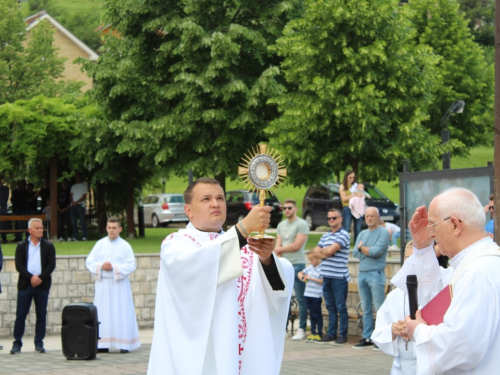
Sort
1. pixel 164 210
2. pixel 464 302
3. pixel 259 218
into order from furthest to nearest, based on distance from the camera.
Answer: pixel 164 210 → pixel 259 218 → pixel 464 302

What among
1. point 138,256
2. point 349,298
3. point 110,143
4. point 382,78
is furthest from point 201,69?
point 349,298

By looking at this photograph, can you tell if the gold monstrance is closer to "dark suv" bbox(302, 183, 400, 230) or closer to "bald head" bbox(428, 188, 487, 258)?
"bald head" bbox(428, 188, 487, 258)

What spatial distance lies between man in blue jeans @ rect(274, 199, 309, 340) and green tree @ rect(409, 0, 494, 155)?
27116 millimetres

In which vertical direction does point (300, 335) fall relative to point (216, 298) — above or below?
below

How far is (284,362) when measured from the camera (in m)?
12.7

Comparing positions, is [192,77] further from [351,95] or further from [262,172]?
[262,172]

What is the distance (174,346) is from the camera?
5.61 meters

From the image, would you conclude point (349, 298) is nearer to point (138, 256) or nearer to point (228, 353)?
point (138, 256)

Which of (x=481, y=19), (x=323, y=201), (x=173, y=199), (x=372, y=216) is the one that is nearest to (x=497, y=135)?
(x=372, y=216)

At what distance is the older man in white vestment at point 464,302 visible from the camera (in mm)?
4180

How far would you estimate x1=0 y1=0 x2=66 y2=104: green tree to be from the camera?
47000 mm

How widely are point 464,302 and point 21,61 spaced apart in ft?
151

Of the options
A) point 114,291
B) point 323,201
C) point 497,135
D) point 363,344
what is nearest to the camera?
point 497,135

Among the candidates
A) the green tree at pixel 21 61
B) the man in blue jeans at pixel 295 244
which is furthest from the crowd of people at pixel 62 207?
the green tree at pixel 21 61
